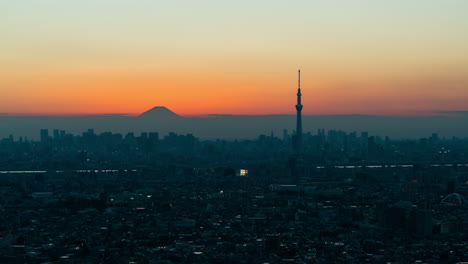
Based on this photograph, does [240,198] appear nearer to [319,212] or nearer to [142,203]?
[142,203]

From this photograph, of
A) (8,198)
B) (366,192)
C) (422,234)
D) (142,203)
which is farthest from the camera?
(366,192)

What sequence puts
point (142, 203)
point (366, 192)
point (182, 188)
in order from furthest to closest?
point (182, 188)
point (366, 192)
point (142, 203)

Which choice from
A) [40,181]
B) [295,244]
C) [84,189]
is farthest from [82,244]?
[40,181]

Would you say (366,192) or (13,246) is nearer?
(13,246)

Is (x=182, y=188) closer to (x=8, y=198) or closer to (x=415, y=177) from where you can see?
(x=8, y=198)

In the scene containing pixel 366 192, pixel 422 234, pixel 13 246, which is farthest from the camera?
pixel 366 192

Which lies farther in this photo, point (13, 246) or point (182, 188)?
point (182, 188)

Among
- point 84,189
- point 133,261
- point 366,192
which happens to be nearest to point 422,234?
point 133,261

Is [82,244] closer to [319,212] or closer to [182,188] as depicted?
[319,212]

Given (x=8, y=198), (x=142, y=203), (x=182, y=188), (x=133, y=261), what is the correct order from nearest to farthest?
(x=133, y=261)
(x=142, y=203)
(x=8, y=198)
(x=182, y=188)
